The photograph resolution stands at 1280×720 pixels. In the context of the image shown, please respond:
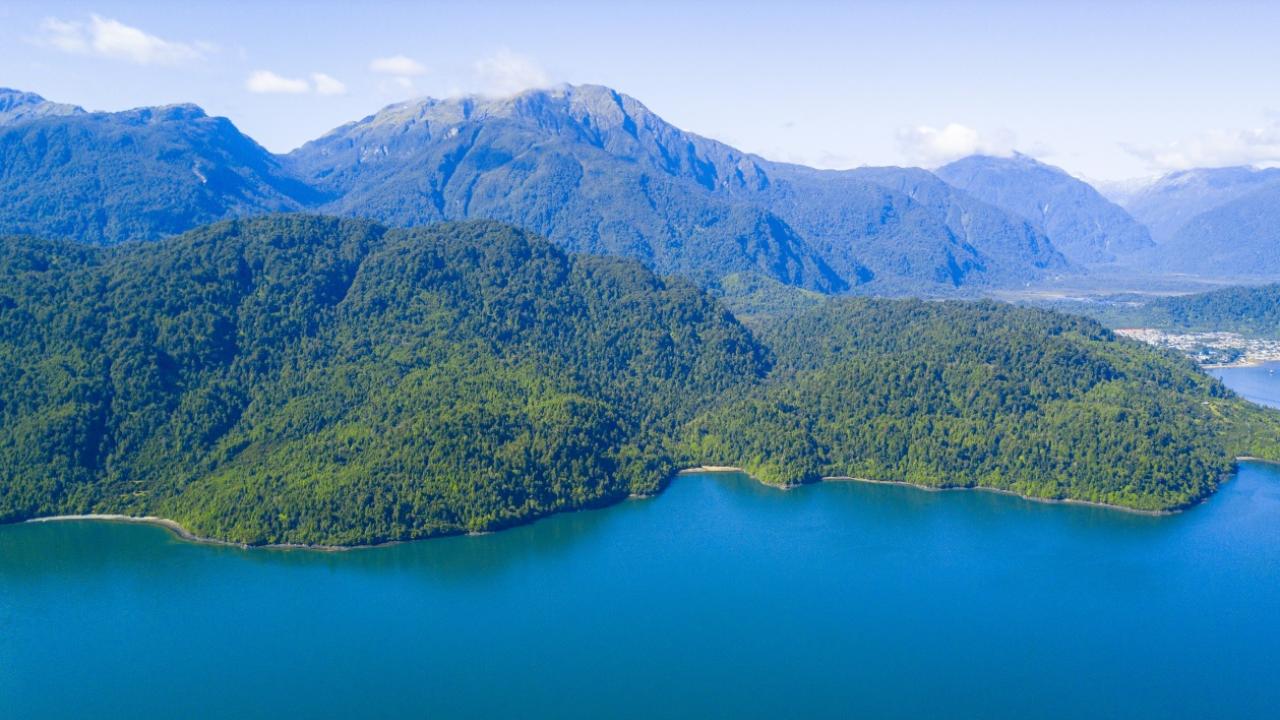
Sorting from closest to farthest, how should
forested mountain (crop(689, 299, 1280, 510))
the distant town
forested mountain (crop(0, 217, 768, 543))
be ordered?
forested mountain (crop(0, 217, 768, 543)) < forested mountain (crop(689, 299, 1280, 510)) < the distant town

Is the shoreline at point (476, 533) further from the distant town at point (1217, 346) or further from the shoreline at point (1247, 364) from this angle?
the distant town at point (1217, 346)

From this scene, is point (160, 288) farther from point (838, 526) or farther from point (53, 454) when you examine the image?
point (838, 526)

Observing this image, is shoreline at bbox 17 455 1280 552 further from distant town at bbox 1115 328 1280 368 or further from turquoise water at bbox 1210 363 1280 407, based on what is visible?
distant town at bbox 1115 328 1280 368

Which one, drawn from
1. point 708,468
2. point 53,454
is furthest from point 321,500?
point 708,468

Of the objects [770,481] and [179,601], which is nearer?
[179,601]

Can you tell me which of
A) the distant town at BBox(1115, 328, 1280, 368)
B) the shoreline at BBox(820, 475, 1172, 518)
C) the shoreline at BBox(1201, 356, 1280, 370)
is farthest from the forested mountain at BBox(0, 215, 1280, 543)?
the distant town at BBox(1115, 328, 1280, 368)

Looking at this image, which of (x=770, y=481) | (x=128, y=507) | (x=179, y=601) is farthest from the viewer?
(x=770, y=481)

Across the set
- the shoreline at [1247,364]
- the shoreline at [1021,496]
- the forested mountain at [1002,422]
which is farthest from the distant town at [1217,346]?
the shoreline at [1021,496]

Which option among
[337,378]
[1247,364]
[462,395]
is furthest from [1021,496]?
[1247,364]
